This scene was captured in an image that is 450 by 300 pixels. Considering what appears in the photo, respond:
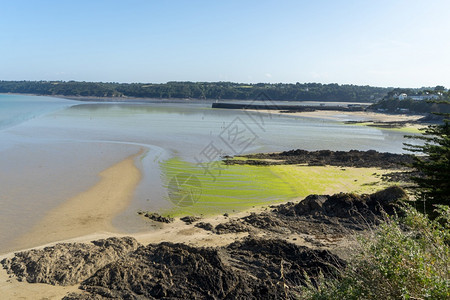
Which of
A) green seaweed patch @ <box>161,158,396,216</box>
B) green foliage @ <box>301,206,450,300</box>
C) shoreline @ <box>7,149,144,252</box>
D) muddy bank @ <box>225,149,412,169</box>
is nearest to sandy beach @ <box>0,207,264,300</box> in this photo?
shoreline @ <box>7,149,144,252</box>

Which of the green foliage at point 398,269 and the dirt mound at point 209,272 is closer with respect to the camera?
the green foliage at point 398,269

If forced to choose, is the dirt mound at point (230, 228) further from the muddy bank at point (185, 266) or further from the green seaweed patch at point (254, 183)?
the green seaweed patch at point (254, 183)

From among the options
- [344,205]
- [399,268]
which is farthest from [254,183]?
[399,268]

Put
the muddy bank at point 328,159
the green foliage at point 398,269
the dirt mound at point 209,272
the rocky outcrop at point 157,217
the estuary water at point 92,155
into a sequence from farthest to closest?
1. the muddy bank at point 328,159
2. the estuary water at point 92,155
3. the rocky outcrop at point 157,217
4. the dirt mound at point 209,272
5. the green foliage at point 398,269

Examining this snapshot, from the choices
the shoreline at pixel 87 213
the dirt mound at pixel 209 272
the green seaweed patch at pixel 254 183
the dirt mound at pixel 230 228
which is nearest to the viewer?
the dirt mound at pixel 209 272

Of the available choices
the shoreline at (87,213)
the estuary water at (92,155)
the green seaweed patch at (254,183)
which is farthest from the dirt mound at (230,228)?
the shoreline at (87,213)

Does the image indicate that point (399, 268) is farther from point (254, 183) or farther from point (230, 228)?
point (254, 183)

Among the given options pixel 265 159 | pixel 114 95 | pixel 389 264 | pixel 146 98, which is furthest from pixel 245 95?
pixel 389 264

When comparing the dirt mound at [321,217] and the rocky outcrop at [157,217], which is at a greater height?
the dirt mound at [321,217]

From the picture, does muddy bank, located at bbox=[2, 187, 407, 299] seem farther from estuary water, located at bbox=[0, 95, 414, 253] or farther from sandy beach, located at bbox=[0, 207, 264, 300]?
estuary water, located at bbox=[0, 95, 414, 253]
